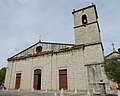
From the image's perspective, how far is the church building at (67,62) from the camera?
670 inches

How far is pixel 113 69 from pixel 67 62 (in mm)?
8200

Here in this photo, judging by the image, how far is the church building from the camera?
17017 mm

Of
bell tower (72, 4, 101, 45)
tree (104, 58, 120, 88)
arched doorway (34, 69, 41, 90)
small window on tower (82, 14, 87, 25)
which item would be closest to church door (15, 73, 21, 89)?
arched doorway (34, 69, 41, 90)

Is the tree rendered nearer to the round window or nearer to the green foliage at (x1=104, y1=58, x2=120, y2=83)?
the green foliage at (x1=104, y1=58, x2=120, y2=83)

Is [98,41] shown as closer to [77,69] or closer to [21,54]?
[77,69]

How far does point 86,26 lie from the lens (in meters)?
19.5

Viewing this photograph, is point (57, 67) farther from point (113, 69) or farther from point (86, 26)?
point (113, 69)

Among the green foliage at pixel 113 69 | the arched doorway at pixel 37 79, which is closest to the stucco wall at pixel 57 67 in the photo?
the arched doorway at pixel 37 79

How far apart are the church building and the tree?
422 cm

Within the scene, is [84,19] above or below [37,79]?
above

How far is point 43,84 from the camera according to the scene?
19.6 meters

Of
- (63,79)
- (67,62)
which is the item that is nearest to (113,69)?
(67,62)

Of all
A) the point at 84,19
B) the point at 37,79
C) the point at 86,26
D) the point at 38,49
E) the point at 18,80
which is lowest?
the point at 18,80

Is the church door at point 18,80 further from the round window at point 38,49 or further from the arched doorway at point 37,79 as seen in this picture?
the round window at point 38,49
